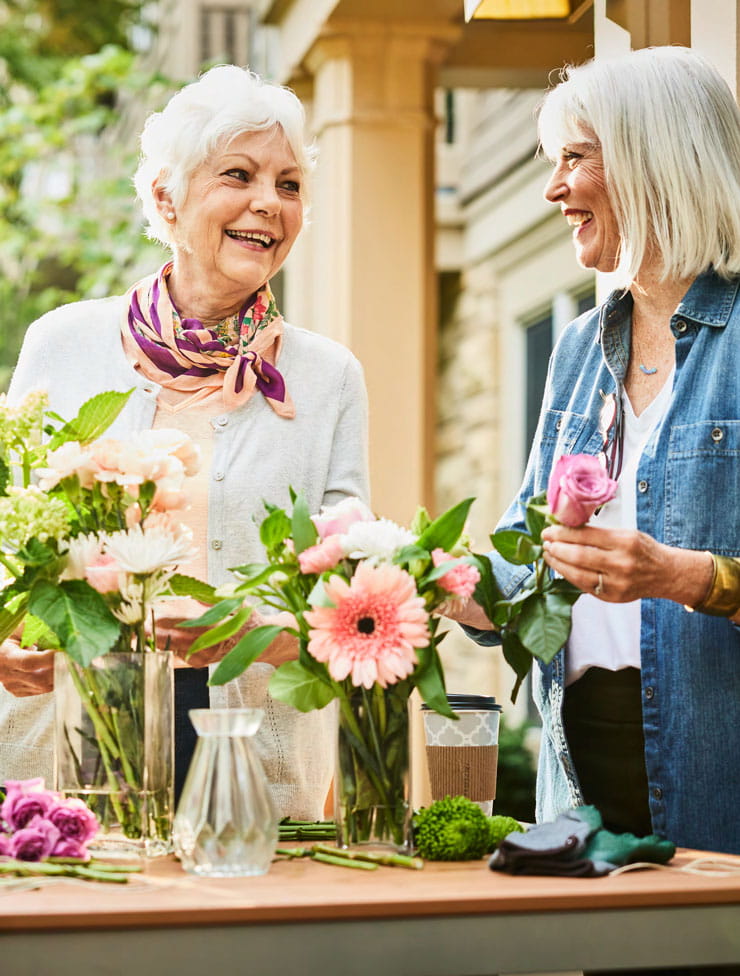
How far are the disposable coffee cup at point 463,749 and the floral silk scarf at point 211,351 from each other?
2.17 feet

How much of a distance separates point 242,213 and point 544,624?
3.23 feet

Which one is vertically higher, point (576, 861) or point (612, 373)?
point (612, 373)

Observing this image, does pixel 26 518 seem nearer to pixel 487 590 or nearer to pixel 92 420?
pixel 92 420

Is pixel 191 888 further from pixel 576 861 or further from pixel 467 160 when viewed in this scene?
pixel 467 160

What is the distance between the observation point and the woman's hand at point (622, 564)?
1677 mm

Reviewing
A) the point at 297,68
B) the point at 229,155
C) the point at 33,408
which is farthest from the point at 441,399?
the point at 33,408

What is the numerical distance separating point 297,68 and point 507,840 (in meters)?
4.25

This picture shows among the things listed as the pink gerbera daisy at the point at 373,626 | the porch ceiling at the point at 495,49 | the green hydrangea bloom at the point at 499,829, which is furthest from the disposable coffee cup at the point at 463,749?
the porch ceiling at the point at 495,49

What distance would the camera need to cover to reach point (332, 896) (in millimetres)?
1406

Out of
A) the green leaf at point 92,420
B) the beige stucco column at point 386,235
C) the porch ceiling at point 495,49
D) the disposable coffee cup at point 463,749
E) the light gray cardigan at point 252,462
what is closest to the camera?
the green leaf at point 92,420

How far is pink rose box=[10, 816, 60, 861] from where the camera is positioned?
1593 mm

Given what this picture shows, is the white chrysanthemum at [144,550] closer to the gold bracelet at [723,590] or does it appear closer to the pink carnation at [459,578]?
the pink carnation at [459,578]

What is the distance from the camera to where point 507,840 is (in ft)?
5.22

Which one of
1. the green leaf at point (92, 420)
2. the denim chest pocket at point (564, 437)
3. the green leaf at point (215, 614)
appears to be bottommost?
the green leaf at point (215, 614)
